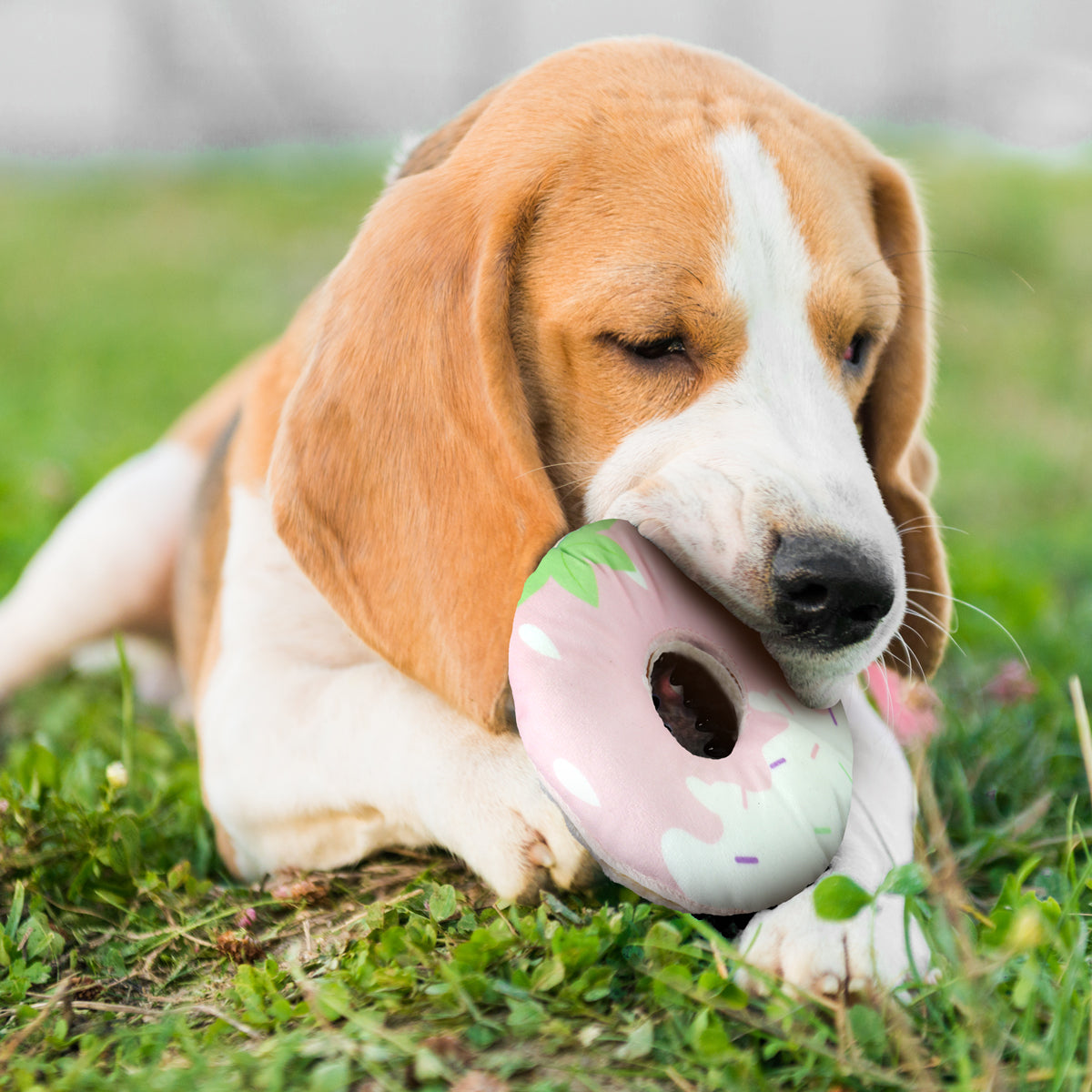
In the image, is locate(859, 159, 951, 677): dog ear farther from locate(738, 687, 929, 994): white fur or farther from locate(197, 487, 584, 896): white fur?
locate(197, 487, 584, 896): white fur

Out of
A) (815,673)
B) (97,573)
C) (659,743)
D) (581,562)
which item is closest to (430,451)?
(581,562)

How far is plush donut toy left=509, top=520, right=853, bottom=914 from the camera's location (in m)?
2.08

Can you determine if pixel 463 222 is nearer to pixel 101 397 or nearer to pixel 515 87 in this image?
pixel 515 87

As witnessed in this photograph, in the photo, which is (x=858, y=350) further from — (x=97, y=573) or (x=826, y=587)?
(x=97, y=573)

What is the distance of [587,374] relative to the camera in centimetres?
252

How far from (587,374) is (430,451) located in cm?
36

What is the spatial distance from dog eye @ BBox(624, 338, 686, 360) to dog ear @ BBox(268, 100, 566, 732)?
0.25 metres

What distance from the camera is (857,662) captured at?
2334 mm

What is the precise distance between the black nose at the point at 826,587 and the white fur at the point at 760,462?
31mm

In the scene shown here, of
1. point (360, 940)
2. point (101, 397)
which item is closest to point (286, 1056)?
point (360, 940)

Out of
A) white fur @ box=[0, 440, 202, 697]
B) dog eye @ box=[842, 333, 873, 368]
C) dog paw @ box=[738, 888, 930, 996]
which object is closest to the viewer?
dog paw @ box=[738, 888, 930, 996]

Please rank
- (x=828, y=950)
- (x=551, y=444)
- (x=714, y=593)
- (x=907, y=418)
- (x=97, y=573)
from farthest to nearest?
(x=97, y=573) → (x=907, y=418) → (x=551, y=444) → (x=714, y=593) → (x=828, y=950)

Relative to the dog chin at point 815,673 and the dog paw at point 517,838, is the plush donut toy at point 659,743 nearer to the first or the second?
the dog chin at point 815,673

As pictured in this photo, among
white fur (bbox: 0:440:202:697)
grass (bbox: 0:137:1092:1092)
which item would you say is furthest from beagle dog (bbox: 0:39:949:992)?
white fur (bbox: 0:440:202:697)
